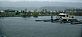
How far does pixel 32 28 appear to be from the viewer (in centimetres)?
218

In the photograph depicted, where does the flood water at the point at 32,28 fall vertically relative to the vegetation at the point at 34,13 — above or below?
below

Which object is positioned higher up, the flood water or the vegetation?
the vegetation

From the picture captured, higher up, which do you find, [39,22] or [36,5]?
[36,5]

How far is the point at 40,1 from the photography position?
7.34 ft

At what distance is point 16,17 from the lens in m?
2.16

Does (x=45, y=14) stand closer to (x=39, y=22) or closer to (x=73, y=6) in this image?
(x=39, y=22)

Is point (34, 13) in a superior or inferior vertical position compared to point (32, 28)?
superior

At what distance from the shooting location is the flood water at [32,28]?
2.14 metres

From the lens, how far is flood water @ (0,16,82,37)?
7.02 feet

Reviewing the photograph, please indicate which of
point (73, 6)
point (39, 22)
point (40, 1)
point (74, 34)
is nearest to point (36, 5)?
point (40, 1)

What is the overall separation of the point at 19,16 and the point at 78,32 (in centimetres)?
99

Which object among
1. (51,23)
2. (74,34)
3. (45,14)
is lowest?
(74,34)

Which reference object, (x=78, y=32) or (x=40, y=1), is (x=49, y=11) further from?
(x=78, y=32)

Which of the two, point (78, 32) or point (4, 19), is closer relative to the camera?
point (4, 19)
